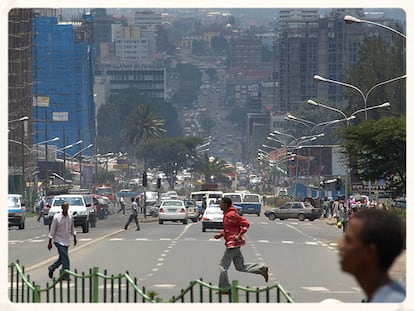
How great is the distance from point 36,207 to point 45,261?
196 ft

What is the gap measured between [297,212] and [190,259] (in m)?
53.4

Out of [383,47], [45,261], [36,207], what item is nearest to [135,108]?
[383,47]

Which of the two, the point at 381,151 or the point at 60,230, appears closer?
the point at 60,230

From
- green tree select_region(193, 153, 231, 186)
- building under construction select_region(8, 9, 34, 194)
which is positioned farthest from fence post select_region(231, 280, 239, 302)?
green tree select_region(193, 153, 231, 186)

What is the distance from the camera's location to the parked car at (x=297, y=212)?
8681cm

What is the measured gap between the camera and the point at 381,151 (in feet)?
166

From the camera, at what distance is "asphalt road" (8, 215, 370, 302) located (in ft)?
83.4

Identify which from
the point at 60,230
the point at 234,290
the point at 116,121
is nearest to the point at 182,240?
the point at 60,230

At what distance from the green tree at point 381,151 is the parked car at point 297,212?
33.5 metres

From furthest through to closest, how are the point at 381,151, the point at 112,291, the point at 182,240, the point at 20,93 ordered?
1. the point at 20,93
2. the point at 381,151
3. the point at 182,240
4. the point at 112,291

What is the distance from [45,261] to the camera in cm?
3259

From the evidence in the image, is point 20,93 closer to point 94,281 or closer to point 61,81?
point 61,81
